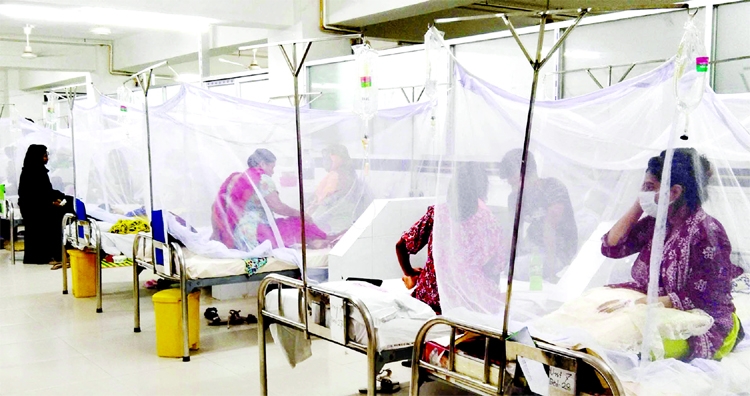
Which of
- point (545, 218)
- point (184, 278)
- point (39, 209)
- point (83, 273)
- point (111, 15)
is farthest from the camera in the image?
point (39, 209)

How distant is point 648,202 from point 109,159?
5.67 m

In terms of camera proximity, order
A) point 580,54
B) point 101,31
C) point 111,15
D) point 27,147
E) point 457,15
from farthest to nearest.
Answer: point 101,31
point 27,147
point 457,15
point 111,15
point 580,54

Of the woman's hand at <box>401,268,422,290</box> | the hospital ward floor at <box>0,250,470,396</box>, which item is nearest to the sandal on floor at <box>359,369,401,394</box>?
the hospital ward floor at <box>0,250,470,396</box>

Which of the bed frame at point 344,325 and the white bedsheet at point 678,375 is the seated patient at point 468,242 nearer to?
the bed frame at point 344,325

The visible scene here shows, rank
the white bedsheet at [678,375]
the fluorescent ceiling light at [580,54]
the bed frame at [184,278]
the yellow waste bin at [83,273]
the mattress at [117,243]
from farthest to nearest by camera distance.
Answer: the yellow waste bin at [83,273]
the mattress at [117,243]
the fluorescent ceiling light at [580,54]
the bed frame at [184,278]
the white bedsheet at [678,375]

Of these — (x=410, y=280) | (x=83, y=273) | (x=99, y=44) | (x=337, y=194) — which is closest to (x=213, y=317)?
(x=337, y=194)

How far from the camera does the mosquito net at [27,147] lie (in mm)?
8570

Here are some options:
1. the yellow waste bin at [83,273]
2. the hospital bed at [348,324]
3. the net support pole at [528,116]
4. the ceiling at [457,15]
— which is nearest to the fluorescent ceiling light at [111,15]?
the ceiling at [457,15]

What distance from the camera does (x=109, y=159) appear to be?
707cm

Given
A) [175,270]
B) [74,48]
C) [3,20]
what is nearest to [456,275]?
→ [175,270]

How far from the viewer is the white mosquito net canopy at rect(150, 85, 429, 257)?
16.4ft

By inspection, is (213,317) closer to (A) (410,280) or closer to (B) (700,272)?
(A) (410,280)

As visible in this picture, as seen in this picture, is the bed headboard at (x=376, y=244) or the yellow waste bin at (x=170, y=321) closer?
the yellow waste bin at (x=170, y=321)

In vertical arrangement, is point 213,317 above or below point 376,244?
below
